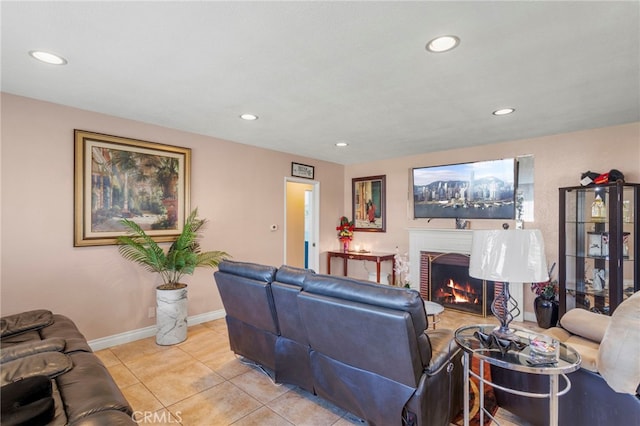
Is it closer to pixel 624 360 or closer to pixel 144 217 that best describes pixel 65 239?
pixel 144 217

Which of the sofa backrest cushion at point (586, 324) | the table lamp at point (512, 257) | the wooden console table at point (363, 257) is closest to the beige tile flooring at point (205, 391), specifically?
the sofa backrest cushion at point (586, 324)

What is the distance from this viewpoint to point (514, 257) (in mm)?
1690

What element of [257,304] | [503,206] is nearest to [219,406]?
[257,304]

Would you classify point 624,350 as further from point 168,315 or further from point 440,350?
point 168,315

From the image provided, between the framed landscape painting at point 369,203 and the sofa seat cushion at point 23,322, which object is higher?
the framed landscape painting at point 369,203

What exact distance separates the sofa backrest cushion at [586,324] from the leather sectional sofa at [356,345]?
2.96 feet

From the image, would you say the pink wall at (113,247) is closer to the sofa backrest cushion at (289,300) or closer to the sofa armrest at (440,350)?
the sofa backrest cushion at (289,300)

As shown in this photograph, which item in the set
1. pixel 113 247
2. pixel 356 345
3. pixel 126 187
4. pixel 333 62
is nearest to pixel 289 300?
Answer: pixel 356 345

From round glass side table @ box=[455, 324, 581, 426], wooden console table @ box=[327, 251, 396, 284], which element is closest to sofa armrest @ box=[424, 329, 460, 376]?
round glass side table @ box=[455, 324, 581, 426]

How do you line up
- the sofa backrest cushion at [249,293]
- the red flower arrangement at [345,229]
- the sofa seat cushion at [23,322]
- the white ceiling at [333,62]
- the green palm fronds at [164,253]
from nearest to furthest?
the white ceiling at [333,62] < the sofa seat cushion at [23,322] < the sofa backrest cushion at [249,293] < the green palm fronds at [164,253] < the red flower arrangement at [345,229]

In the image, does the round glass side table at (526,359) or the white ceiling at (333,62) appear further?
the white ceiling at (333,62)

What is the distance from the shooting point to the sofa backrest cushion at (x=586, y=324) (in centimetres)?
206

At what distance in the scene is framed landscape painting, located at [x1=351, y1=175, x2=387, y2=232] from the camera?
18.5 feet

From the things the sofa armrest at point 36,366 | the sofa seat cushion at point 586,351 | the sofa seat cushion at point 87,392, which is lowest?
the sofa seat cushion at point 586,351
